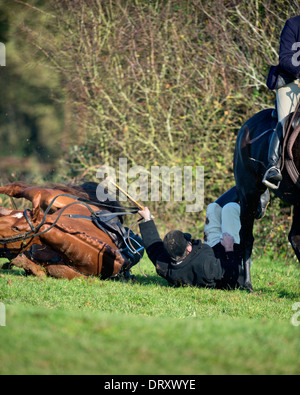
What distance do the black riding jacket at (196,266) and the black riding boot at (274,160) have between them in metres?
1.30

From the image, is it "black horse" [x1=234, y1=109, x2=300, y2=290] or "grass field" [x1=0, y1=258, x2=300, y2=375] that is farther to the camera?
"black horse" [x1=234, y1=109, x2=300, y2=290]

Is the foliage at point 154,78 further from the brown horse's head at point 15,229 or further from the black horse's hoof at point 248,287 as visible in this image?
the brown horse's head at point 15,229

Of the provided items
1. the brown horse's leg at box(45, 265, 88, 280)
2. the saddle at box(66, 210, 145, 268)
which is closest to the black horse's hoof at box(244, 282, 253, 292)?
the saddle at box(66, 210, 145, 268)

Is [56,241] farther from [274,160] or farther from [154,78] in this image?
[154,78]

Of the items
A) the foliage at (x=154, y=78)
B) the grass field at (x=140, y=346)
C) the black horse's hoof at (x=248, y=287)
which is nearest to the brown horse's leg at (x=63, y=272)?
the black horse's hoof at (x=248, y=287)

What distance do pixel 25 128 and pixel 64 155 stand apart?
5.80 ft

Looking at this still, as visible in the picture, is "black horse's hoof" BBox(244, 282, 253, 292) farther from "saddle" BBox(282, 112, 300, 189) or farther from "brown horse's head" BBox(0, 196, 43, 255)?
"brown horse's head" BBox(0, 196, 43, 255)

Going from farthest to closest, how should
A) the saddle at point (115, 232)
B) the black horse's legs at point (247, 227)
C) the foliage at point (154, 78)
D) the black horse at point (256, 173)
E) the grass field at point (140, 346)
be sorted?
the foliage at point (154, 78), the saddle at point (115, 232), the black horse's legs at point (247, 227), the black horse at point (256, 173), the grass field at point (140, 346)

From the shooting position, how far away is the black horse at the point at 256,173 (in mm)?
6066

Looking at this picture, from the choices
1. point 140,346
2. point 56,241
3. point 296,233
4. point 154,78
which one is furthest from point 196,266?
point 154,78

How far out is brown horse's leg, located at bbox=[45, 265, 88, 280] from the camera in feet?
23.2

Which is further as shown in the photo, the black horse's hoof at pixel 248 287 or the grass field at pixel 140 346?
the black horse's hoof at pixel 248 287

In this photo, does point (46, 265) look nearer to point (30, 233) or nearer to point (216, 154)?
point (30, 233)

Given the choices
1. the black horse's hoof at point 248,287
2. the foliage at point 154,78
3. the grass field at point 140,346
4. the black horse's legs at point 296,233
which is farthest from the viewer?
the foliage at point 154,78
